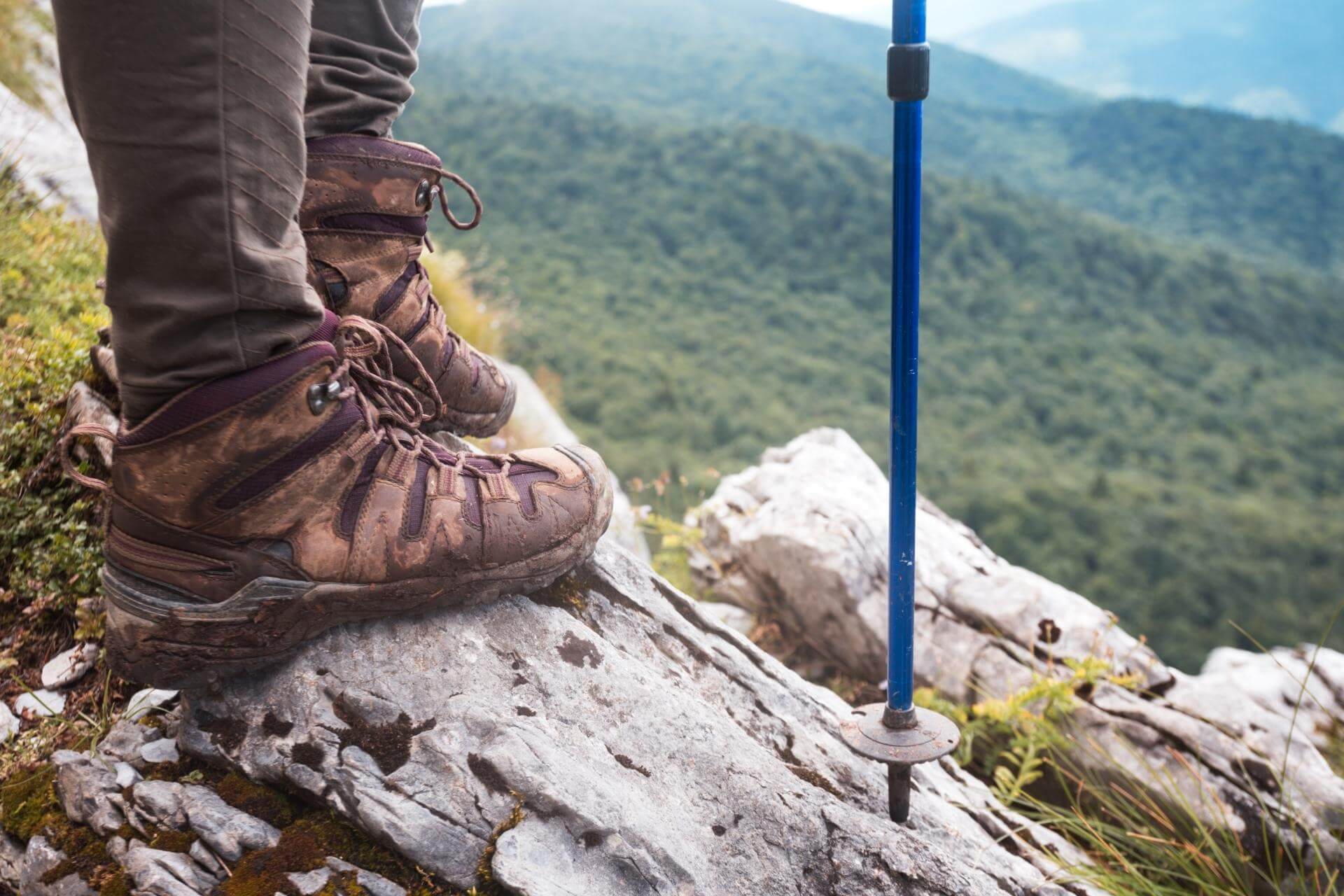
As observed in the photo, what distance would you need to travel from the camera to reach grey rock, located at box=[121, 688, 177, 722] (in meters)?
1.61

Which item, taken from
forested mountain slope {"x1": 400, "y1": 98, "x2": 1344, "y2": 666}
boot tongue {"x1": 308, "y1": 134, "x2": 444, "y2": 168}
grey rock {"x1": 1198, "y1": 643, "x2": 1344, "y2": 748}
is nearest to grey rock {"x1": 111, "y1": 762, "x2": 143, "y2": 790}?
boot tongue {"x1": 308, "y1": 134, "x2": 444, "y2": 168}

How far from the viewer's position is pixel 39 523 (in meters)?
1.88

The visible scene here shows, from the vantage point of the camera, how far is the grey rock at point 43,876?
134 cm

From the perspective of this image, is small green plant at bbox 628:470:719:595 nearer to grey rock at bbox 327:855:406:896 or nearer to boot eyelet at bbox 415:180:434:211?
boot eyelet at bbox 415:180:434:211

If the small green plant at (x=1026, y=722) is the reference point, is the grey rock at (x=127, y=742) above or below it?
above

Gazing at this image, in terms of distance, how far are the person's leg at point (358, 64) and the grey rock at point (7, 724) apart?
125 centimetres

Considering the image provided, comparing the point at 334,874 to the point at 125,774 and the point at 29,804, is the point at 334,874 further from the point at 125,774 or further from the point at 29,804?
the point at 29,804

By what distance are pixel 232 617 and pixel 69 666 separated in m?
0.59

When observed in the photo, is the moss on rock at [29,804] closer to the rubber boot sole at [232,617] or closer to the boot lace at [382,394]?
the rubber boot sole at [232,617]

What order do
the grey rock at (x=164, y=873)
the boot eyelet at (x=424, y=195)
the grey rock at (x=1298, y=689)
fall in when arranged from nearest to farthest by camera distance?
the grey rock at (x=164, y=873) → the boot eyelet at (x=424, y=195) → the grey rock at (x=1298, y=689)

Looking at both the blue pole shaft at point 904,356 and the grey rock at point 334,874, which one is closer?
the grey rock at point 334,874

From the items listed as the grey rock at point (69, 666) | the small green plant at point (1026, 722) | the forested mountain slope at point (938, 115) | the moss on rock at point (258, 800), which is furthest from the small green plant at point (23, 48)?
the forested mountain slope at point (938, 115)

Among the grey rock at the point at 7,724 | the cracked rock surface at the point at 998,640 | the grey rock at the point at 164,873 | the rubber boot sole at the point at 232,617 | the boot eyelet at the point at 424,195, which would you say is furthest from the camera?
the cracked rock surface at the point at 998,640

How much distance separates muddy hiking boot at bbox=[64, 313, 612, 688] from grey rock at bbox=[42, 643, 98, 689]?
0.38m
